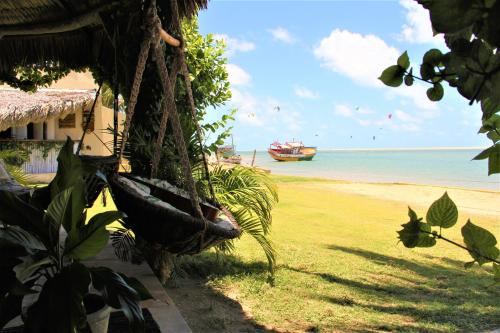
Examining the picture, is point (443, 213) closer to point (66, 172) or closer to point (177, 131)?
point (66, 172)

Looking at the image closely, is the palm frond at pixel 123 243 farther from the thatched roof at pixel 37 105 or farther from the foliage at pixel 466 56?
the thatched roof at pixel 37 105

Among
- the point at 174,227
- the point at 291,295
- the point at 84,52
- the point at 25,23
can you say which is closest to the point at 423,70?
the point at 174,227

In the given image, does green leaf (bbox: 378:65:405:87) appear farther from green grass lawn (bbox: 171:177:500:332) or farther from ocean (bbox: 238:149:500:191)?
green grass lawn (bbox: 171:177:500:332)

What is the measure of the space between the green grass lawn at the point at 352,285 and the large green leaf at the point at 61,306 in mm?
1768

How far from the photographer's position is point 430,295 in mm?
3760

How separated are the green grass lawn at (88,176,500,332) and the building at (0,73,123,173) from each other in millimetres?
6204

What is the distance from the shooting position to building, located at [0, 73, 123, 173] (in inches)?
417

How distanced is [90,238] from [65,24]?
9.43 feet

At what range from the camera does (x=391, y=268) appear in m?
4.68

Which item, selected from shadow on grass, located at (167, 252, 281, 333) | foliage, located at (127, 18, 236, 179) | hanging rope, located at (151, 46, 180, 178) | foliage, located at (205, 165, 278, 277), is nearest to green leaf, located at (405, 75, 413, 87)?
hanging rope, located at (151, 46, 180, 178)

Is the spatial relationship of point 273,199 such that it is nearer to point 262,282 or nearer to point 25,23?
point 262,282

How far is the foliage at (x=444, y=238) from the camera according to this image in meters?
0.65

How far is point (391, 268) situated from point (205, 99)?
8.82 ft

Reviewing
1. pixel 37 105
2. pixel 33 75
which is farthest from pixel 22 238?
pixel 37 105
